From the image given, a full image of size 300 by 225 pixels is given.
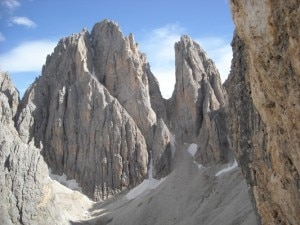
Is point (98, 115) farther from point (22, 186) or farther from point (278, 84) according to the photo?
point (278, 84)

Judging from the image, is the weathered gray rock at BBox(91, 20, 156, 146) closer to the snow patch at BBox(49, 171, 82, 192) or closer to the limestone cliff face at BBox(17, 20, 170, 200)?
the limestone cliff face at BBox(17, 20, 170, 200)

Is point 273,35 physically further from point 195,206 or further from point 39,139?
point 39,139

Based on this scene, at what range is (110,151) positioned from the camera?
279 feet

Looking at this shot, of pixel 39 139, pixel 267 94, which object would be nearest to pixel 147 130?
pixel 39 139

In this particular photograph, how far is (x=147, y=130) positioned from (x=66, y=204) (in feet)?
82.7

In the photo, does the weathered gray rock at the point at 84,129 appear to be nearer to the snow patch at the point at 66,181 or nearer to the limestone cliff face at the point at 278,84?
the snow patch at the point at 66,181

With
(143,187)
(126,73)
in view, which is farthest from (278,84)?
(126,73)

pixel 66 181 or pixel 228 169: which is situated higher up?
pixel 66 181

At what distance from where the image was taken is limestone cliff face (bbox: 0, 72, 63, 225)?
5016 centimetres

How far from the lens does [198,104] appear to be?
279 feet

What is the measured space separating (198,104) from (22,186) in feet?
140

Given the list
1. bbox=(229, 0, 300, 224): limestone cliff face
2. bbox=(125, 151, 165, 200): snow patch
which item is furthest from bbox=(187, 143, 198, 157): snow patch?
bbox=(229, 0, 300, 224): limestone cliff face

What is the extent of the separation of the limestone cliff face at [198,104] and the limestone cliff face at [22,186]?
27.8 m

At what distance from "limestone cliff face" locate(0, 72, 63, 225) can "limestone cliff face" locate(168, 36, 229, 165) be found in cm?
2783
